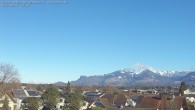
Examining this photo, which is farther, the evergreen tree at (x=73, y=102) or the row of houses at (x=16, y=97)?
the row of houses at (x=16, y=97)

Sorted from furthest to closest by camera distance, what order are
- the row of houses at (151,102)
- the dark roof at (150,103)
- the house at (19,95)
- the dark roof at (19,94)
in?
1. the dark roof at (19,94)
2. the house at (19,95)
3. the dark roof at (150,103)
4. the row of houses at (151,102)

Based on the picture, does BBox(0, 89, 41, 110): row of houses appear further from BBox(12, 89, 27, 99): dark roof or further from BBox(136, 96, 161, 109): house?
BBox(136, 96, 161, 109): house

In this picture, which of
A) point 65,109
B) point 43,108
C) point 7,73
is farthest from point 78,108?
point 7,73

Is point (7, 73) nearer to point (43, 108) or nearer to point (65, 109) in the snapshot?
point (43, 108)

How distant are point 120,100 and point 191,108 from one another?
2477 centimetres

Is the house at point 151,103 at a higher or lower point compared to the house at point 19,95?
lower

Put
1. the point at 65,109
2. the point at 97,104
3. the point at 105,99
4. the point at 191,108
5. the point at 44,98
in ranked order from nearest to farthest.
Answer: the point at 65,109 < the point at 191,108 < the point at 44,98 < the point at 97,104 < the point at 105,99

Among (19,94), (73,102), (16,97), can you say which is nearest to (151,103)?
(73,102)

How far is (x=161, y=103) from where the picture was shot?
6862 centimetres

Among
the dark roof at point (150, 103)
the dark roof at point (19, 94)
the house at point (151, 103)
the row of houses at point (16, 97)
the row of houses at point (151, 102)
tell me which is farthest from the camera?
the dark roof at point (19, 94)

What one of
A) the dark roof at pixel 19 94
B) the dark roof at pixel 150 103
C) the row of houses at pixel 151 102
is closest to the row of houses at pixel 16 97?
the dark roof at pixel 19 94

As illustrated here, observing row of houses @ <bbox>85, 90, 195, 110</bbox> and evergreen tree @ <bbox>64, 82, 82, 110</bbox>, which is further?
row of houses @ <bbox>85, 90, 195, 110</bbox>

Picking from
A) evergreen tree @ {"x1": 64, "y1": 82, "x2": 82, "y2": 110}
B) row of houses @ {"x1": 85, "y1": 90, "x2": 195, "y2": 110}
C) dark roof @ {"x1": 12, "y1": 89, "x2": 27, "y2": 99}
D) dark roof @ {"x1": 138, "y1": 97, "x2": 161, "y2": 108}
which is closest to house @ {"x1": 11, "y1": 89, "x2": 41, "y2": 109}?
dark roof @ {"x1": 12, "y1": 89, "x2": 27, "y2": 99}

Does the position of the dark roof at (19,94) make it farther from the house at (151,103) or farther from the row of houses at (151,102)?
the house at (151,103)
